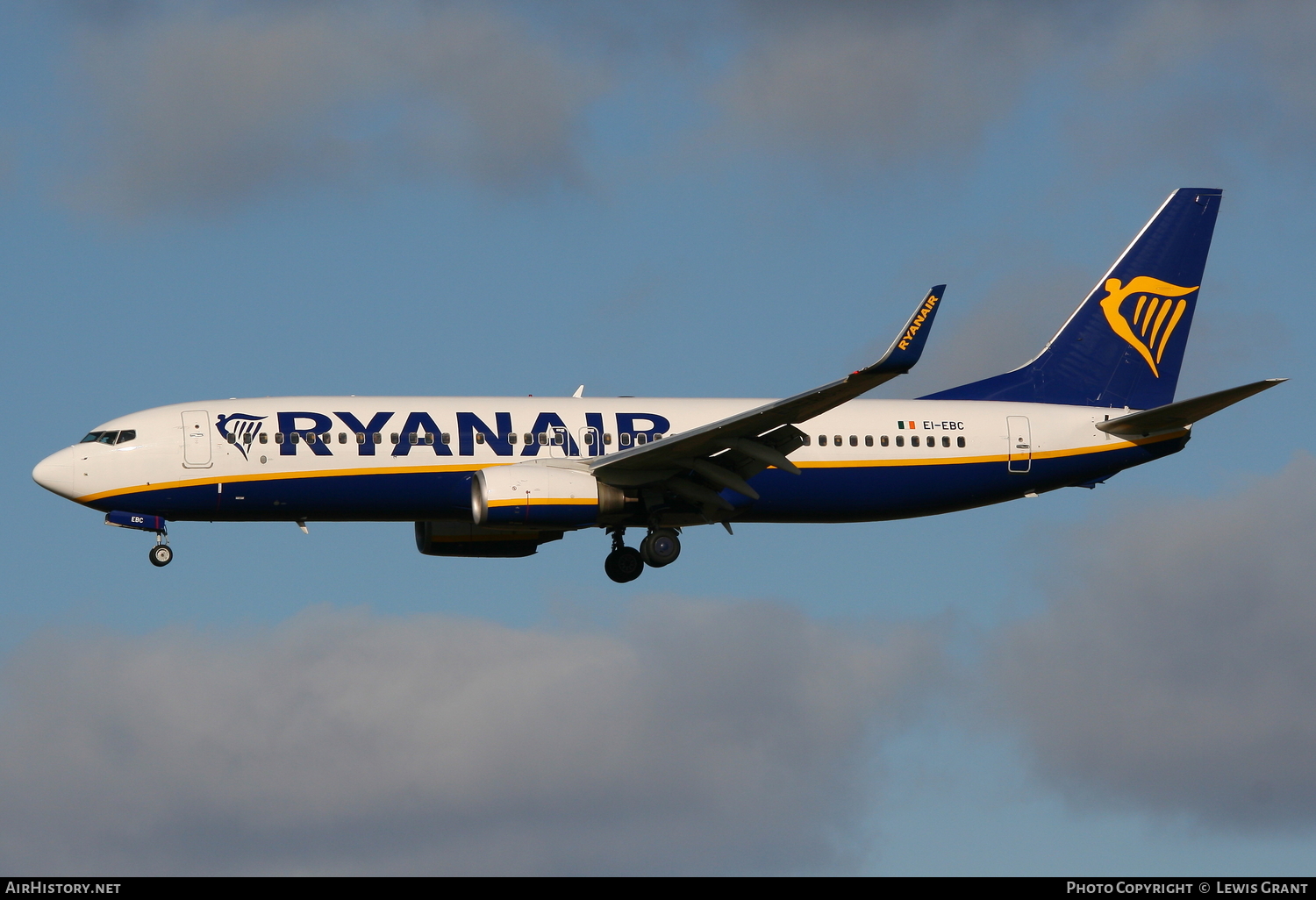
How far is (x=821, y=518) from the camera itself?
49.6m

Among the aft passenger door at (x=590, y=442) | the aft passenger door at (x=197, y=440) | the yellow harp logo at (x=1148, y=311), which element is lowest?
A: the aft passenger door at (x=590, y=442)

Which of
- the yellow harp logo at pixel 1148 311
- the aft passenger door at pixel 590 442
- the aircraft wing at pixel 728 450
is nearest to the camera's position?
the aircraft wing at pixel 728 450

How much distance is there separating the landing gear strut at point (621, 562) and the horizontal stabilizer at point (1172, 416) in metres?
13.1

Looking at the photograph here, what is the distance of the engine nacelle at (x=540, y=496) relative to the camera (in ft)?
148

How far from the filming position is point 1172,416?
49.6m

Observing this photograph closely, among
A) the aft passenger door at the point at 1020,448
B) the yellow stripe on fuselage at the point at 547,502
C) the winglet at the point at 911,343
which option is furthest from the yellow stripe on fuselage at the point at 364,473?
the winglet at the point at 911,343

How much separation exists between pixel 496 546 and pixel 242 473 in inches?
348

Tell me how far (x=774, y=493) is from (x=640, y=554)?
12.3 ft

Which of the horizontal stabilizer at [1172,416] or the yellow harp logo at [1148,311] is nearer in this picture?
the horizontal stabilizer at [1172,416]

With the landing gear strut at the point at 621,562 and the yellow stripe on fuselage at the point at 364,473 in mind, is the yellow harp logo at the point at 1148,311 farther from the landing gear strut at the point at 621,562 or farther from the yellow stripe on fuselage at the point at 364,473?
the landing gear strut at the point at 621,562

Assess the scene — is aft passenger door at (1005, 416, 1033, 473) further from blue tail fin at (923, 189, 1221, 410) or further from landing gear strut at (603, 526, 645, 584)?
landing gear strut at (603, 526, 645, 584)

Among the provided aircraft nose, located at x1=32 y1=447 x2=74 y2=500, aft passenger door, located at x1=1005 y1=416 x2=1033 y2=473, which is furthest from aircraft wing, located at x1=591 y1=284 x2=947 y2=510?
aircraft nose, located at x1=32 y1=447 x2=74 y2=500
